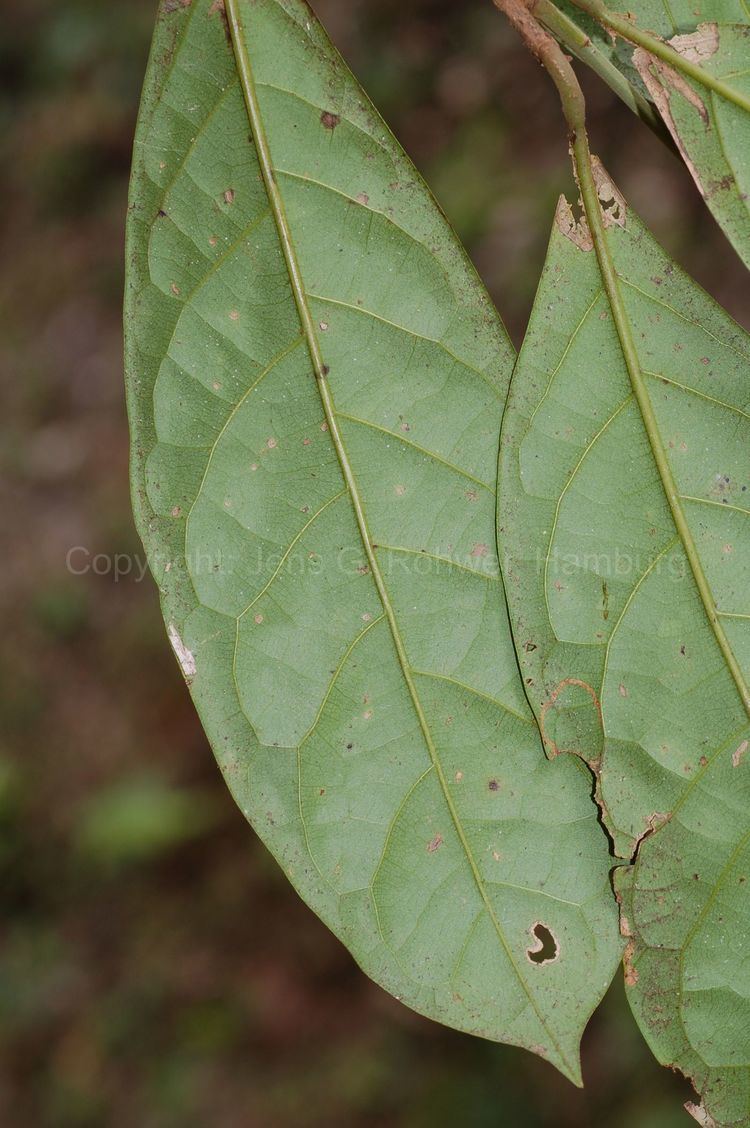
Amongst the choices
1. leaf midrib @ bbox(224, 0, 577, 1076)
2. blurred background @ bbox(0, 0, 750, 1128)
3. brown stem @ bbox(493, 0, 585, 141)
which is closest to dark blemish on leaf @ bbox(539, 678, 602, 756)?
leaf midrib @ bbox(224, 0, 577, 1076)

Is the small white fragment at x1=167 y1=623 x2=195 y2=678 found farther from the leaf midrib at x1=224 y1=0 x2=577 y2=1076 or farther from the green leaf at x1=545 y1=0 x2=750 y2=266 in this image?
the green leaf at x1=545 y1=0 x2=750 y2=266

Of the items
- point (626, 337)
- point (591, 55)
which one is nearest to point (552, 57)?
point (591, 55)

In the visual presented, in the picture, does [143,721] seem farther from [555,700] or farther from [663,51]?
[663,51]

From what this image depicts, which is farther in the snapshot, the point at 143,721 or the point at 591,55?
the point at 143,721

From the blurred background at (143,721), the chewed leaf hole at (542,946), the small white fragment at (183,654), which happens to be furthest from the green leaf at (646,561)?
the blurred background at (143,721)

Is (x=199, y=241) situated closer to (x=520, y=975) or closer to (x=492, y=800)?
(x=492, y=800)

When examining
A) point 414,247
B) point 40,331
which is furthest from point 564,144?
point 414,247

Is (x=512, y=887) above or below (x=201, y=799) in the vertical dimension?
above
